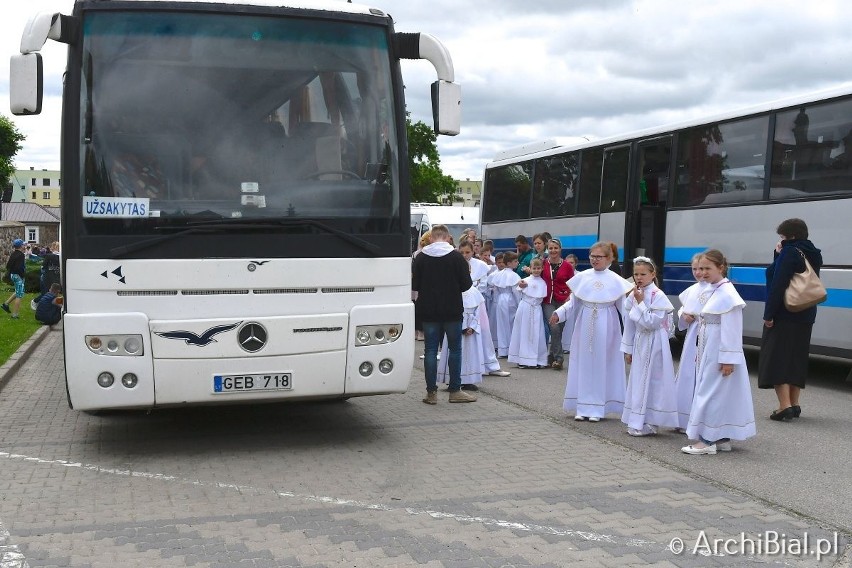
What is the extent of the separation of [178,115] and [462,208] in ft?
87.2

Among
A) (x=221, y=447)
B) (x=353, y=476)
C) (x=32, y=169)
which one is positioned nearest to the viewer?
(x=353, y=476)

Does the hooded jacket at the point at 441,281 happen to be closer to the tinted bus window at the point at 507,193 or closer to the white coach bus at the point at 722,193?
the white coach bus at the point at 722,193

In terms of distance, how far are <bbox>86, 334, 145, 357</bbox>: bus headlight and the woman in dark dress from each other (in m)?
5.80

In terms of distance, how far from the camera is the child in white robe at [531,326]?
14.2m

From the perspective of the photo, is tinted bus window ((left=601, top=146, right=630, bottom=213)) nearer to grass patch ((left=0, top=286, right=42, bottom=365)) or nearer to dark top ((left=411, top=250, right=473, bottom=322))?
dark top ((left=411, top=250, right=473, bottom=322))

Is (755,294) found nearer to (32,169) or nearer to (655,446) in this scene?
(655,446)

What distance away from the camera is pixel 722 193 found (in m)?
13.9

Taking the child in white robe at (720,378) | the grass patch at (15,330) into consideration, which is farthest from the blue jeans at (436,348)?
the grass patch at (15,330)

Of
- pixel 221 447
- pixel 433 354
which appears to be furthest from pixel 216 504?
pixel 433 354

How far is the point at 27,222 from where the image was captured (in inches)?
4594

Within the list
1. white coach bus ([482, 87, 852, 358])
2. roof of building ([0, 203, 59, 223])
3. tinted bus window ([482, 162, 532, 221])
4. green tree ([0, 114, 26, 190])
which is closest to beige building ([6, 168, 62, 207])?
roof of building ([0, 203, 59, 223])

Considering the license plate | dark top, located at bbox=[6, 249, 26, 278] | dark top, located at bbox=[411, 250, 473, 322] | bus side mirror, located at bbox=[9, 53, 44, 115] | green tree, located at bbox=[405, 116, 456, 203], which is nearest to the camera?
bus side mirror, located at bbox=[9, 53, 44, 115]

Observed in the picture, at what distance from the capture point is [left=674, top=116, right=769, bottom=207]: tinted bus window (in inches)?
521

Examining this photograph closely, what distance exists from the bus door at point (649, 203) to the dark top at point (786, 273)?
5400 millimetres
